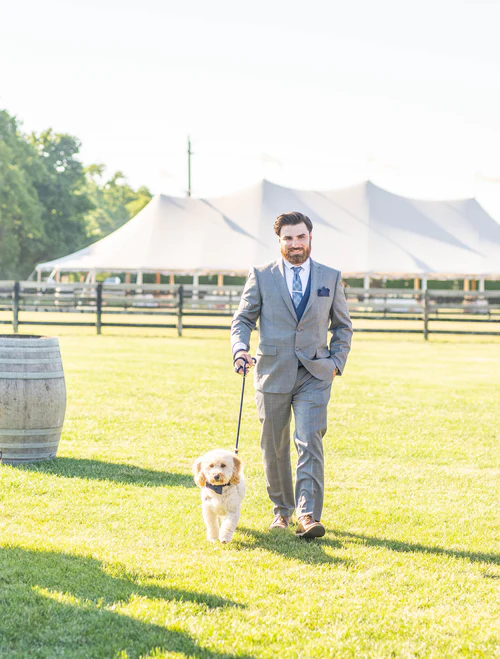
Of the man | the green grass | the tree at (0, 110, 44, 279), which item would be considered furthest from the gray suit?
the tree at (0, 110, 44, 279)

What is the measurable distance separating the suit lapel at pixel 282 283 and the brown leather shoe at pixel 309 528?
49.0 inches

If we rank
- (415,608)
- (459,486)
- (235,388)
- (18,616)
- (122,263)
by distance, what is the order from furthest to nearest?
(122,263), (235,388), (459,486), (415,608), (18,616)

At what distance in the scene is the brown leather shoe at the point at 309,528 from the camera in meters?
5.81

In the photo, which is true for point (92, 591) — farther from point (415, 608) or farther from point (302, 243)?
point (302, 243)

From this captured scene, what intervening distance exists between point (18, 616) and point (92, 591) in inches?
19.2

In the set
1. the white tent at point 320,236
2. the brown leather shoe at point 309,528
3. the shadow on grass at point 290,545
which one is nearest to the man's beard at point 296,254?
the brown leather shoe at point 309,528

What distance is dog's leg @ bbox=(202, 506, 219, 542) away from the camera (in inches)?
229

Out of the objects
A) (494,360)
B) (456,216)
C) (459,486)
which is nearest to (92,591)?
(459,486)

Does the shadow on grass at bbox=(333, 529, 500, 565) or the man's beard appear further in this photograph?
the man's beard

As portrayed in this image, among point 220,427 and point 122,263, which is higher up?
→ point 122,263

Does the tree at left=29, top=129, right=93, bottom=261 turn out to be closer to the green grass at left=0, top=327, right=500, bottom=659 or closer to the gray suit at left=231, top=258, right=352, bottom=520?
the green grass at left=0, top=327, right=500, bottom=659

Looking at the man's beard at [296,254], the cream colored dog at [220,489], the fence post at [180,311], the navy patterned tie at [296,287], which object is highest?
the man's beard at [296,254]

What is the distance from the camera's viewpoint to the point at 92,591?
477 cm

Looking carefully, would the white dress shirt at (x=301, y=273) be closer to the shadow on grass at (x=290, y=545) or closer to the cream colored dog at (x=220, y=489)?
the cream colored dog at (x=220, y=489)
